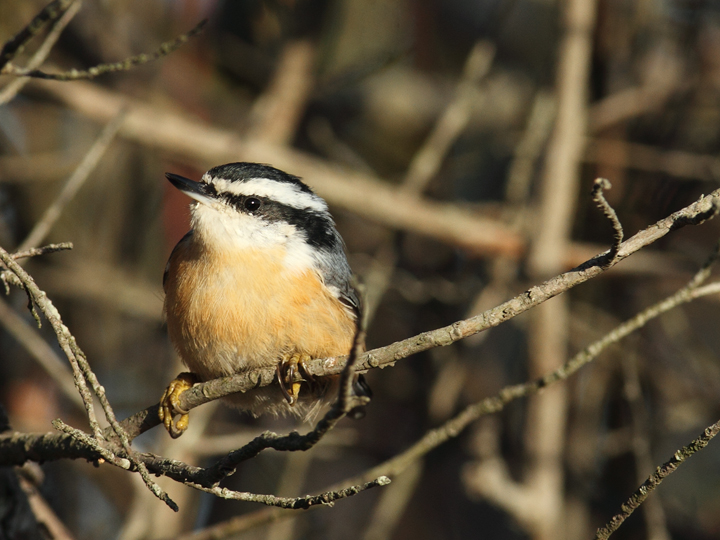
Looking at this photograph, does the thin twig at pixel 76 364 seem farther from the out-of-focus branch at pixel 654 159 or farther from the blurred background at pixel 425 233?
the out-of-focus branch at pixel 654 159

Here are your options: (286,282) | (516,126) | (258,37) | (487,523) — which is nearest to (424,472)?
(487,523)

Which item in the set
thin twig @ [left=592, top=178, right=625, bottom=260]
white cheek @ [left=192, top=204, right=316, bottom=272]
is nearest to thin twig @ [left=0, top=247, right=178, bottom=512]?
white cheek @ [left=192, top=204, right=316, bottom=272]

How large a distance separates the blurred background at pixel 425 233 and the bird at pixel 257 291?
50.2 inches

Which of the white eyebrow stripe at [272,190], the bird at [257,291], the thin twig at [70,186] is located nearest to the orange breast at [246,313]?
the bird at [257,291]

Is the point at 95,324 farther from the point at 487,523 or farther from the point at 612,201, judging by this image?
the point at 612,201

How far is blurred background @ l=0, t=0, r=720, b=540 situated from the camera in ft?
16.4

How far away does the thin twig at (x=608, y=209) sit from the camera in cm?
183

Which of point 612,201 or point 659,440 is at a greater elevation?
point 612,201

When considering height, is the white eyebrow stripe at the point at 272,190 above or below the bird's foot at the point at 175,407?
above

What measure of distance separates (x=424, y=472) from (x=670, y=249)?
274 cm

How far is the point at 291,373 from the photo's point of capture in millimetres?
2822

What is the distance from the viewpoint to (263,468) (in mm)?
5844

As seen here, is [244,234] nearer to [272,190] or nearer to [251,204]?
[251,204]

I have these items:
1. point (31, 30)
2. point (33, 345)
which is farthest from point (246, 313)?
point (33, 345)
